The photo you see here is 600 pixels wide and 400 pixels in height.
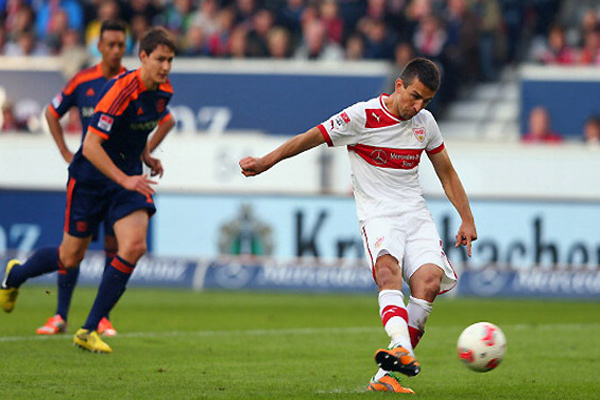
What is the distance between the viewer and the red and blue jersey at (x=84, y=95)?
10.9 meters

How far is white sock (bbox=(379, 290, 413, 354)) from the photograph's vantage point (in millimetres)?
7365

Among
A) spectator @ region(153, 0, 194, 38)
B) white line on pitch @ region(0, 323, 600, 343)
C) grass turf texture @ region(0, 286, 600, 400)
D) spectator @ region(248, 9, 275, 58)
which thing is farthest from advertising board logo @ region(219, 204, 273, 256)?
spectator @ region(153, 0, 194, 38)

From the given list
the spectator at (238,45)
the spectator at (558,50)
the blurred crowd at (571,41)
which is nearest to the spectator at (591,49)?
the blurred crowd at (571,41)

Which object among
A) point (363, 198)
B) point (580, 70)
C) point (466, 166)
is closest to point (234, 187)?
point (466, 166)

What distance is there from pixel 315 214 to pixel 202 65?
4947 mm

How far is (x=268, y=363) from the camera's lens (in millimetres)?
9477

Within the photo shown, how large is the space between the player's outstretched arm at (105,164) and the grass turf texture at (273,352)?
128 centimetres

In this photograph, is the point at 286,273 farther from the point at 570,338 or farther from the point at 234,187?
the point at 570,338

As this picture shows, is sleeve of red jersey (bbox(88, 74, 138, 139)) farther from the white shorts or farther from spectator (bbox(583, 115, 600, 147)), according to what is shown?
spectator (bbox(583, 115, 600, 147))

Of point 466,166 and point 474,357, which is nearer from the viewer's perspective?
point 474,357

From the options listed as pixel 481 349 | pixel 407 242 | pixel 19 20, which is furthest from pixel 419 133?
pixel 19 20

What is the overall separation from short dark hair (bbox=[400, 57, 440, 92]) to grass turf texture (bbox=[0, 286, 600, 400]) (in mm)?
1892

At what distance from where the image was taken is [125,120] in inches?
381

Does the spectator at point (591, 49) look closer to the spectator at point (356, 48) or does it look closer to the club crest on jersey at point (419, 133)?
the spectator at point (356, 48)
